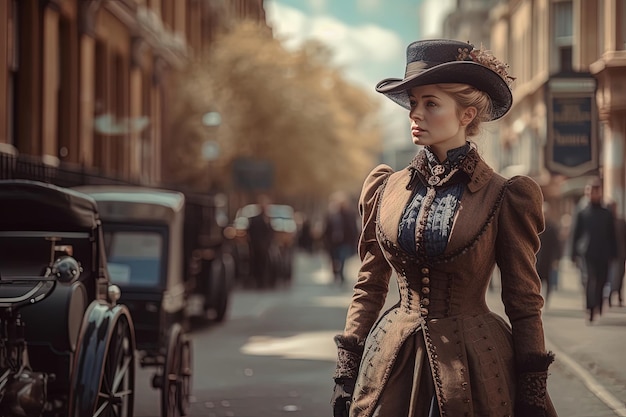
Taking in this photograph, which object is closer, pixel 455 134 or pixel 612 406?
pixel 455 134

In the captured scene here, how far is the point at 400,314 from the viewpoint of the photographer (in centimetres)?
408

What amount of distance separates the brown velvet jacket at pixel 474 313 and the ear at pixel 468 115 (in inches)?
4.3

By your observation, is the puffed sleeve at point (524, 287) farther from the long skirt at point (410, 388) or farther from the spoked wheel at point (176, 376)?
the spoked wheel at point (176, 376)

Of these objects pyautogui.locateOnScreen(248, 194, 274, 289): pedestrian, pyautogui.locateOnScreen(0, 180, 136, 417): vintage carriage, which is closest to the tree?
pyautogui.locateOnScreen(248, 194, 274, 289): pedestrian

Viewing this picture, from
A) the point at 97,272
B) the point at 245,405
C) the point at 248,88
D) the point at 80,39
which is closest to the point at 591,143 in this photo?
the point at 245,405

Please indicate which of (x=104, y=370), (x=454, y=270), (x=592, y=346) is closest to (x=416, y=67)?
(x=454, y=270)

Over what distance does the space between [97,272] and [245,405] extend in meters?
3.10

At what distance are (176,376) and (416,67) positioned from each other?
494 cm

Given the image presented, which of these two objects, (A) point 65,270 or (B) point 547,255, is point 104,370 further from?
(B) point 547,255

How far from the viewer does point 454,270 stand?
3.97 meters

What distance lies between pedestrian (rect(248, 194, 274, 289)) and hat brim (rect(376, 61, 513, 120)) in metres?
21.3

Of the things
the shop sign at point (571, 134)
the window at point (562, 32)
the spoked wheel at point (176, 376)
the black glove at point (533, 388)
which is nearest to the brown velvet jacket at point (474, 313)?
the black glove at point (533, 388)

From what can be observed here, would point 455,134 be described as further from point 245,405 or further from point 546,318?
point 546,318

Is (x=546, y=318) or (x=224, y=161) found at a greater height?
(x=224, y=161)
